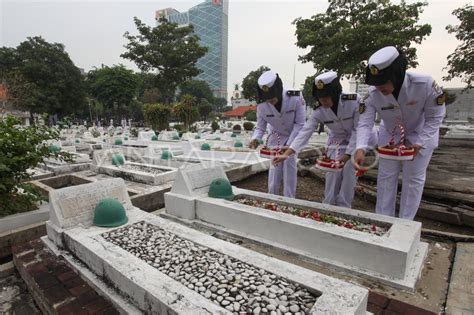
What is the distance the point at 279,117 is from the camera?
4188mm

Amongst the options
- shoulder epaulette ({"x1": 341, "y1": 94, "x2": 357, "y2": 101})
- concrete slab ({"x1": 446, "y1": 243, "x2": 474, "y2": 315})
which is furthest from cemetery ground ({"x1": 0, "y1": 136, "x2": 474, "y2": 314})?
shoulder epaulette ({"x1": 341, "y1": 94, "x2": 357, "y2": 101})

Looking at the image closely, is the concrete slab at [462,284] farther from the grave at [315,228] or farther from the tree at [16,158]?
the tree at [16,158]

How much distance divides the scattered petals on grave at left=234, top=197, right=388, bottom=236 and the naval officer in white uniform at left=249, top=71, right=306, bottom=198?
748 millimetres

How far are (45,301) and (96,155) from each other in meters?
5.75

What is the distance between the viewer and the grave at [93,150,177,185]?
6324mm

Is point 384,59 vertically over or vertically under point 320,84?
over

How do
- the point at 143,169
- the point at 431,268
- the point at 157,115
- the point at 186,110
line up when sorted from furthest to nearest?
the point at 186,110 → the point at 157,115 → the point at 143,169 → the point at 431,268

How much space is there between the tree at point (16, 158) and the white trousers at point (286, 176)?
10.6 feet

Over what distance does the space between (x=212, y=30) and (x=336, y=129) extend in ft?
265

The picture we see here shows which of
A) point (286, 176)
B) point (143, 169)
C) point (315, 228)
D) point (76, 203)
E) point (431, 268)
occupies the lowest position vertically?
point (431, 268)

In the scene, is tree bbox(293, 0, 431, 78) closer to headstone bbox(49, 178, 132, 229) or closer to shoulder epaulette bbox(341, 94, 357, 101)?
shoulder epaulette bbox(341, 94, 357, 101)

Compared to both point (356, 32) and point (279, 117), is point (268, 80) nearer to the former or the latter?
point (279, 117)

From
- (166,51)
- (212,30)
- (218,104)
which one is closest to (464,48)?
(166,51)

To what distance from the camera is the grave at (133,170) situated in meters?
6.32
